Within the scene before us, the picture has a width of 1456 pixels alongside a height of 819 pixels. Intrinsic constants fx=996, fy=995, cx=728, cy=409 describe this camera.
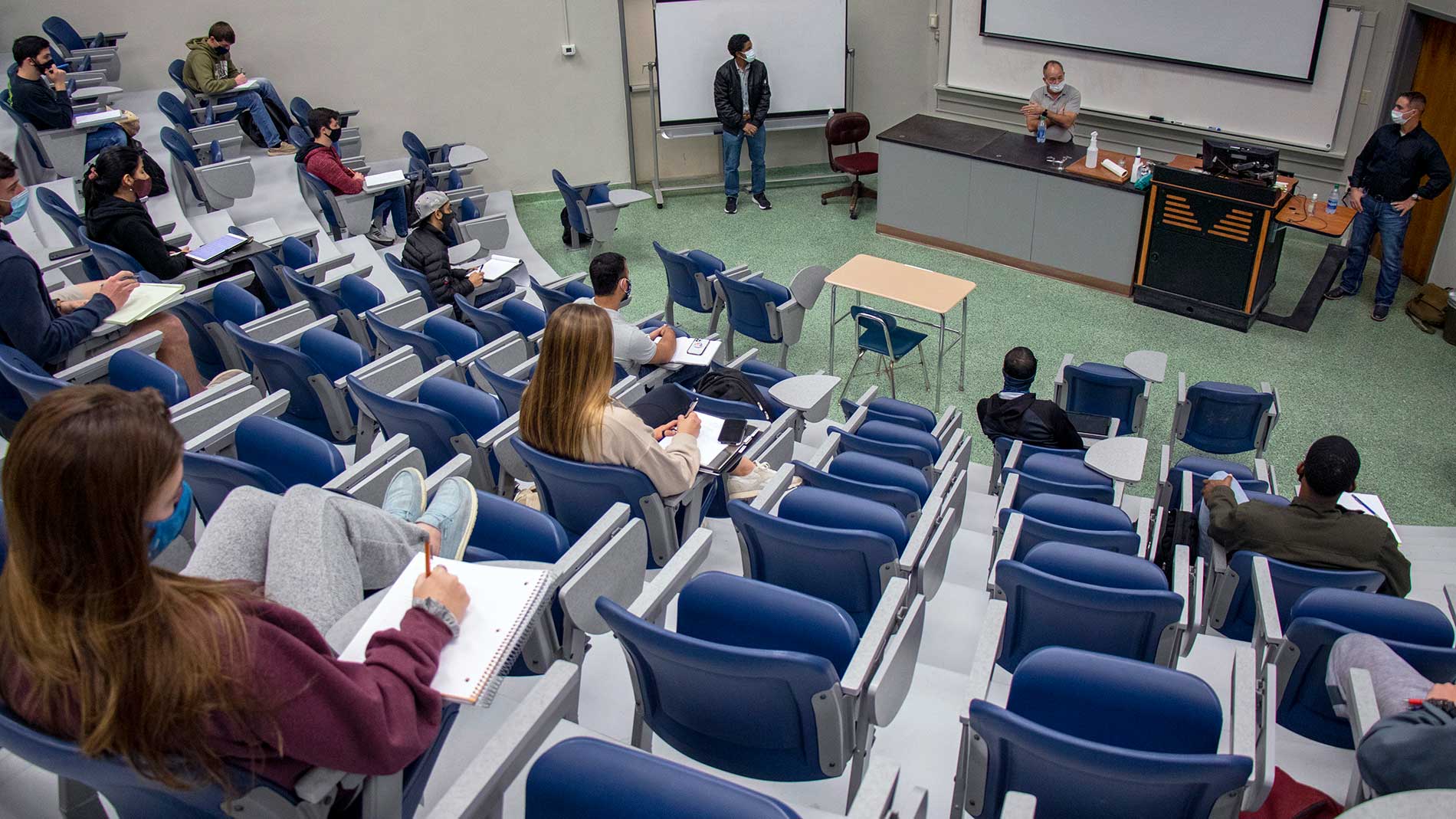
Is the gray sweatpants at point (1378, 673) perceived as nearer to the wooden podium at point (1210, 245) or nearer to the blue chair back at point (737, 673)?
the blue chair back at point (737, 673)

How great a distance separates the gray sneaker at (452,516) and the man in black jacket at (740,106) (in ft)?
24.6

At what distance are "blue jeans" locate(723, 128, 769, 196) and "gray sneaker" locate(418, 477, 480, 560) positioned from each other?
24.7 ft

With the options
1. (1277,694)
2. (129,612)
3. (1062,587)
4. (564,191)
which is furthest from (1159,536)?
(564,191)

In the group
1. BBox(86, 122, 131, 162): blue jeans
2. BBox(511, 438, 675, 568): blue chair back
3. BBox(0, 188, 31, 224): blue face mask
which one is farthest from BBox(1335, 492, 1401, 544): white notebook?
BBox(86, 122, 131, 162): blue jeans

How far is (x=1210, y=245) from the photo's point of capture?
7207mm

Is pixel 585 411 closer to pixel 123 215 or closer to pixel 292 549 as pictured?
pixel 292 549

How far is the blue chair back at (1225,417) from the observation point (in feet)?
16.8

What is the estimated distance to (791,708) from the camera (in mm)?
2184

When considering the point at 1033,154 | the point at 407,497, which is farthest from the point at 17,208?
the point at 1033,154

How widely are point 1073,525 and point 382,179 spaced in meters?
6.09

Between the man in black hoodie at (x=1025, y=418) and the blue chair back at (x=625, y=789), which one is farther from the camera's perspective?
the man in black hoodie at (x=1025, y=418)

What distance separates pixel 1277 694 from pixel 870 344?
3.57m

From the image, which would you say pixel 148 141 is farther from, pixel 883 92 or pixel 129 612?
pixel 129 612

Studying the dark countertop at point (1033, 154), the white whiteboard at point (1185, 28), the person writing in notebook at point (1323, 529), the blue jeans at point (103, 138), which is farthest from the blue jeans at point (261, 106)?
the person writing in notebook at point (1323, 529)
